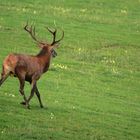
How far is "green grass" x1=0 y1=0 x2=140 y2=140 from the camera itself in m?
19.6

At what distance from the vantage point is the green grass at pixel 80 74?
19.6m

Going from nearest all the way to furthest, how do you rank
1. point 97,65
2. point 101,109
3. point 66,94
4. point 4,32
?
point 101,109
point 66,94
point 97,65
point 4,32

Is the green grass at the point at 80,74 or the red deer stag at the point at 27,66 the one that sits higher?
the red deer stag at the point at 27,66

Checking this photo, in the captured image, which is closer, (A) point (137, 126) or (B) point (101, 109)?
(A) point (137, 126)

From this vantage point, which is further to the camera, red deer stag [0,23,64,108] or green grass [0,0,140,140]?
red deer stag [0,23,64,108]

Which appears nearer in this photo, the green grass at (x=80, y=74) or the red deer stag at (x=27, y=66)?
the green grass at (x=80, y=74)

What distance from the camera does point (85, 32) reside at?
40844 mm

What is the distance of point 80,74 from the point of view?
3030 cm

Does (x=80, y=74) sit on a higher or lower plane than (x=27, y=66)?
lower

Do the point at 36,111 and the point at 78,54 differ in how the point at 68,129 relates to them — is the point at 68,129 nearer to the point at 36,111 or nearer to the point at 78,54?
the point at 36,111

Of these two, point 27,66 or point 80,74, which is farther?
point 80,74

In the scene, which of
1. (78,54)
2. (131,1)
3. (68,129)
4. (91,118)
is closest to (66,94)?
(91,118)

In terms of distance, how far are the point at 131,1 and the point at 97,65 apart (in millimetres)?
21327

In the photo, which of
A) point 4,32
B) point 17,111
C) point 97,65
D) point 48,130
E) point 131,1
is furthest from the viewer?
point 131,1
